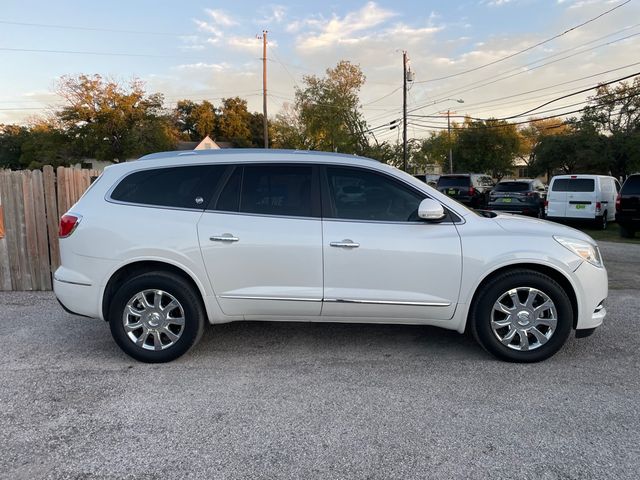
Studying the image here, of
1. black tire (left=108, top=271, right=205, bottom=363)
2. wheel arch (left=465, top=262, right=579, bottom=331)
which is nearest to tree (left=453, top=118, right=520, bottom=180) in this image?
wheel arch (left=465, top=262, right=579, bottom=331)

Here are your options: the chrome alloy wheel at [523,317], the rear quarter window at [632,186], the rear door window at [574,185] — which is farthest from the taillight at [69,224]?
the rear door window at [574,185]

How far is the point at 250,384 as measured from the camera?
12.0 feet

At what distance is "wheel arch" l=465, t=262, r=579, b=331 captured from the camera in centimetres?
392

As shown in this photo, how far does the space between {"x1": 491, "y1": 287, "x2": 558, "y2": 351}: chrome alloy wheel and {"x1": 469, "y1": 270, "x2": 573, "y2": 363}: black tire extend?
0.03 metres

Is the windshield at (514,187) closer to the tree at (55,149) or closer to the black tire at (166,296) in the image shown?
the black tire at (166,296)

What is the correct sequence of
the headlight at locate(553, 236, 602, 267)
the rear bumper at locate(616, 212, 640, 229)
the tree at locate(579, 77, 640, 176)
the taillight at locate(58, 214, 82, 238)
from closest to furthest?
the headlight at locate(553, 236, 602, 267) → the taillight at locate(58, 214, 82, 238) → the rear bumper at locate(616, 212, 640, 229) → the tree at locate(579, 77, 640, 176)

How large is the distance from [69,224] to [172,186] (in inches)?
37.4

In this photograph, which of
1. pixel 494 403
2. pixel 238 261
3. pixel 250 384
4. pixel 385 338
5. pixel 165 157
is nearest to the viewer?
pixel 494 403

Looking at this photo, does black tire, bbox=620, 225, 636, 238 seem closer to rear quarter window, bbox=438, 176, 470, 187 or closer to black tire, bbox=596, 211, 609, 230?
black tire, bbox=596, 211, 609, 230

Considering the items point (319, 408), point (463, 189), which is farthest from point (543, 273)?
point (463, 189)

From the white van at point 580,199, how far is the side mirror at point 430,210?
12.9 m

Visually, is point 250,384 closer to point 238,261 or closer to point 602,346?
point 238,261

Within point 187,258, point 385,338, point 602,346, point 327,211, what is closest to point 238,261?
point 187,258

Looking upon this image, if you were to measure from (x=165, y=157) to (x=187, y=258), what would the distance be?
1.00 metres
